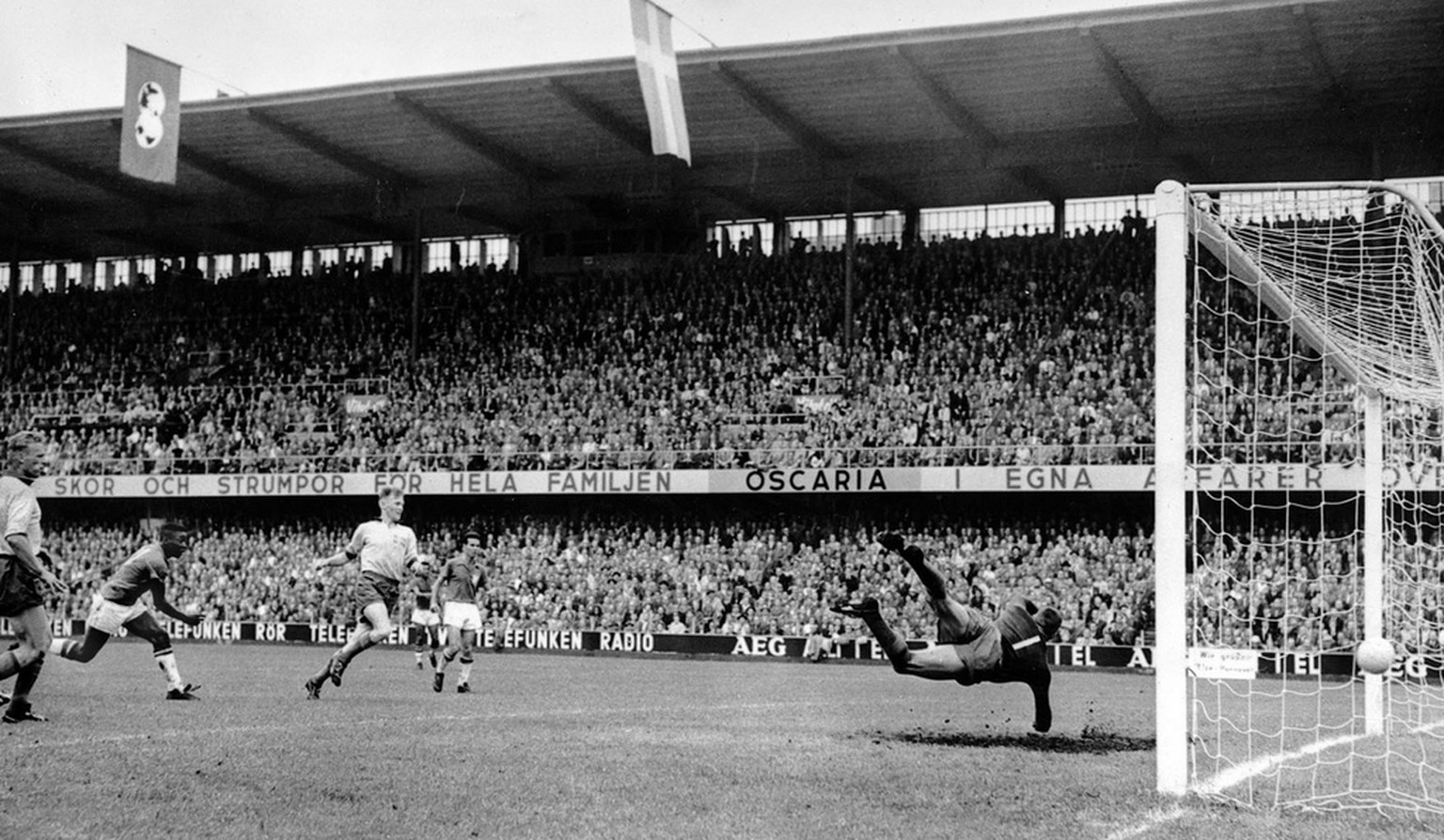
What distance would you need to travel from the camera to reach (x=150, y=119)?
101 ft

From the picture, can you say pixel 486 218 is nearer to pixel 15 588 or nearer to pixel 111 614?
pixel 111 614

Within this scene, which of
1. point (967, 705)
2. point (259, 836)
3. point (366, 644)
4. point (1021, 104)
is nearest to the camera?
point (259, 836)

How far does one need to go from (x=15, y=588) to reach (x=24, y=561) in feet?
0.99

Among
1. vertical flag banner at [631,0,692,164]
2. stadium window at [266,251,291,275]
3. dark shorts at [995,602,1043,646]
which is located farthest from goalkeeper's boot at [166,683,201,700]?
stadium window at [266,251,291,275]

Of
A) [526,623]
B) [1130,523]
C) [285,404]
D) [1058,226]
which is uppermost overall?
[1058,226]

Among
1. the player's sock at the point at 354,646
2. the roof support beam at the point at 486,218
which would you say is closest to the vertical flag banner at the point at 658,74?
the roof support beam at the point at 486,218

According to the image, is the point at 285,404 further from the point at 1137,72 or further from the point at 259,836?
the point at 259,836

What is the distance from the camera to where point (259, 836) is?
7699mm

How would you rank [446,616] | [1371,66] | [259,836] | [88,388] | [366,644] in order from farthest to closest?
[88,388] → [1371,66] → [446,616] → [366,644] → [259,836]

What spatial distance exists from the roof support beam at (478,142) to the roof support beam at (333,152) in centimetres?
333

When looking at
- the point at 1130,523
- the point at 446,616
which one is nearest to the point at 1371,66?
the point at 1130,523

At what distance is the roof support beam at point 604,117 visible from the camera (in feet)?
109

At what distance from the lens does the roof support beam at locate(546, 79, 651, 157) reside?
33.1 metres

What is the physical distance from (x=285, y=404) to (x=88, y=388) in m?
6.87
